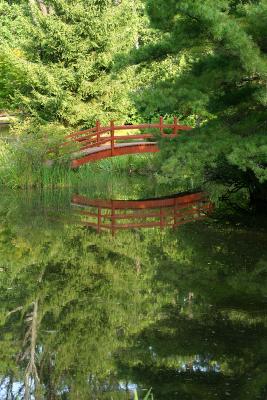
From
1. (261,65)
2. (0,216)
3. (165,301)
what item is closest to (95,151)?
(0,216)

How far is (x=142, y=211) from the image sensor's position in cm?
1426

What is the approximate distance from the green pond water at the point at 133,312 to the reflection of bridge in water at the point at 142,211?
46 centimetres

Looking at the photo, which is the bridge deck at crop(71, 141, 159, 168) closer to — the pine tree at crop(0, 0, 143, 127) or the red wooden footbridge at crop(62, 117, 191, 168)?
the red wooden footbridge at crop(62, 117, 191, 168)

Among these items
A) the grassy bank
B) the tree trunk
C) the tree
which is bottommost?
the grassy bank

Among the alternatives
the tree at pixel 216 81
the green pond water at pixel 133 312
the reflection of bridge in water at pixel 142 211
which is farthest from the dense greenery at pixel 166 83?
the green pond water at pixel 133 312

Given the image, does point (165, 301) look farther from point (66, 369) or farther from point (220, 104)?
point (220, 104)

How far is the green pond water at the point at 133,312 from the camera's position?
5695mm

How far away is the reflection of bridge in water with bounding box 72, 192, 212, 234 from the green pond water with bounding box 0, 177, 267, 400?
46 centimetres

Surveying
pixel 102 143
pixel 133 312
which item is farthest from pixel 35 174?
pixel 133 312

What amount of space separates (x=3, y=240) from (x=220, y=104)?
376 cm

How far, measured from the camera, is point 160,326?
697 cm

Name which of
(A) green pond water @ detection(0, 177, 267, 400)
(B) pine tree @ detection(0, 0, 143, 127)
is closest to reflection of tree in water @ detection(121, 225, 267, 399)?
(A) green pond water @ detection(0, 177, 267, 400)

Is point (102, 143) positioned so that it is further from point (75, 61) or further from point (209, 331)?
point (209, 331)

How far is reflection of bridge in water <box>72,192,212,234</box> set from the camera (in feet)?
42.1
